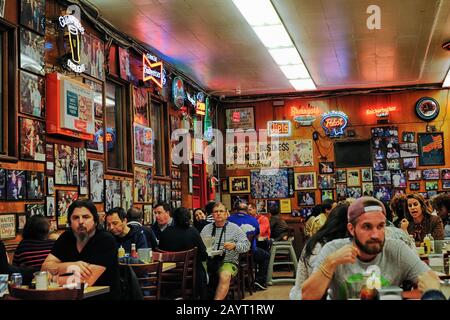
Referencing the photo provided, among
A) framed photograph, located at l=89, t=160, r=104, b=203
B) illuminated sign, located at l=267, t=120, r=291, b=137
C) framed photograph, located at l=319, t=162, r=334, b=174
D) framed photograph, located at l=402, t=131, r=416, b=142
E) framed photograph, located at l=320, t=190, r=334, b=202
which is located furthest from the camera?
illuminated sign, located at l=267, t=120, r=291, b=137

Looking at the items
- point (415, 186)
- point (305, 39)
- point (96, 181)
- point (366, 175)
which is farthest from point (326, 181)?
point (96, 181)

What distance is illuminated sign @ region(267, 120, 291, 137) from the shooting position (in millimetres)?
14555

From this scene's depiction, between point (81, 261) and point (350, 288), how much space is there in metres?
2.23

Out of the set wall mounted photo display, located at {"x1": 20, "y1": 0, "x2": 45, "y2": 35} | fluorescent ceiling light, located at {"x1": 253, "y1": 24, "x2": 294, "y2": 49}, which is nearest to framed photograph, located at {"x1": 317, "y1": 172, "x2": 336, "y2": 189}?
fluorescent ceiling light, located at {"x1": 253, "y1": 24, "x2": 294, "y2": 49}

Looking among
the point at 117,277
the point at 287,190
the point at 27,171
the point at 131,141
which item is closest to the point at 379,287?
the point at 117,277

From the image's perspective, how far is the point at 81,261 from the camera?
427 cm

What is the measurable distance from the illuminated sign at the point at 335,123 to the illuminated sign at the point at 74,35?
26.5 feet

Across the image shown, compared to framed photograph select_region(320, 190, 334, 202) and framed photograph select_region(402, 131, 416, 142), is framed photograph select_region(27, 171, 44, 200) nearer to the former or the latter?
framed photograph select_region(320, 190, 334, 202)

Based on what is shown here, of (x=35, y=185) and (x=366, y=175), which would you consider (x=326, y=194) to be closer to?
(x=366, y=175)

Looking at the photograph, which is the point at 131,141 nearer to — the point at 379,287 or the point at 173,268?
the point at 173,268

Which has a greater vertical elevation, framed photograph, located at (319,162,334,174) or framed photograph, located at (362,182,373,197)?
framed photograph, located at (319,162,334,174)

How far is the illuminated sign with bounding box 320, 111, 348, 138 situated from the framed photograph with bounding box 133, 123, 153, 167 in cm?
561

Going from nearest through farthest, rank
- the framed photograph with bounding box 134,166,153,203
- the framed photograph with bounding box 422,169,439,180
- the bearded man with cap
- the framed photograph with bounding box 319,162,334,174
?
the bearded man with cap
the framed photograph with bounding box 134,166,153,203
the framed photograph with bounding box 422,169,439,180
the framed photograph with bounding box 319,162,334,174

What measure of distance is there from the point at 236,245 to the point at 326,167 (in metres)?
7.33
